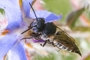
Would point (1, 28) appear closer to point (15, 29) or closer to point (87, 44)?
point (15, 29)

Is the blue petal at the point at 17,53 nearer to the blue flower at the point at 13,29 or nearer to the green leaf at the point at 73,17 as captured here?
the blue flower at the point at 13,29

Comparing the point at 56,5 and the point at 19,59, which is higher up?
the point at 56,5

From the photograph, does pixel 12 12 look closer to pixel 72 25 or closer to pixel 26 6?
pixel 26 6

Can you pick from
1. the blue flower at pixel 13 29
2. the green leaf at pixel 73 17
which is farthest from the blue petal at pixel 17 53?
the green leaf at pixel 73 17

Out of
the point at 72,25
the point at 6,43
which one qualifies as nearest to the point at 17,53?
the point at 6,43

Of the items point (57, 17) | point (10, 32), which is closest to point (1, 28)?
point (10, 32)

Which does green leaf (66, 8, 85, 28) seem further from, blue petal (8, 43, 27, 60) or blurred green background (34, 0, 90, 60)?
blue petal (8, 43, 27, 60)

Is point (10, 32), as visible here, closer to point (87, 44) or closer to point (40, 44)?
point (40, 44)
